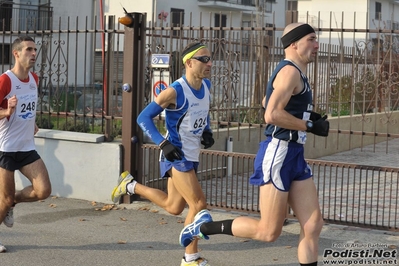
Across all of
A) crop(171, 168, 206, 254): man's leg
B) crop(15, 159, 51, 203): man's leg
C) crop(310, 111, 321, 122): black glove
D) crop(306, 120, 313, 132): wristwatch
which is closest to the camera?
crop(306, 120, 313, 132): wristwatch

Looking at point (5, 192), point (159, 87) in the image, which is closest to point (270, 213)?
point (5, 192)

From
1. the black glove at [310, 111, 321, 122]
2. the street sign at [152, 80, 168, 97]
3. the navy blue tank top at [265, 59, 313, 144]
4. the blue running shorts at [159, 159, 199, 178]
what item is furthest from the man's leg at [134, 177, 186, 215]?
the street sign at [152, 80, 168, 97]

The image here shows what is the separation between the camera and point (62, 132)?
9.75 meters

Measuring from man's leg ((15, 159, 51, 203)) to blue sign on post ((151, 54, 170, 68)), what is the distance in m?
2.76

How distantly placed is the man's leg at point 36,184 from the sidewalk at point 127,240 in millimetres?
489

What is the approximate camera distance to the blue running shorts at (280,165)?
17.3ft

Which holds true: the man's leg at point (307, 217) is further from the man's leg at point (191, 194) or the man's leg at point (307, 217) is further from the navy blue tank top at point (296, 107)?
the man's leg at point (191, 194)

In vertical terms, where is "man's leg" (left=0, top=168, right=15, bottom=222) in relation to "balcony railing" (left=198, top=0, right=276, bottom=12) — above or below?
below

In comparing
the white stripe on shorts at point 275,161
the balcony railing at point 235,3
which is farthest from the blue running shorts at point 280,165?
the balcony railing at point 235,3

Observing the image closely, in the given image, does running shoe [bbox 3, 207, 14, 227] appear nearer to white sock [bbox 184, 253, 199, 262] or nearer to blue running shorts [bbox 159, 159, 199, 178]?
blue running shorts [bbox 159, 159, 199, 178]

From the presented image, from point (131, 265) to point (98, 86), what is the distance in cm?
494

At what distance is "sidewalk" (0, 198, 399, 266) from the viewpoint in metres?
6.66

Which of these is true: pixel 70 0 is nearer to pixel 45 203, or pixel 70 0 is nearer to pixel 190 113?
pixel 45 203

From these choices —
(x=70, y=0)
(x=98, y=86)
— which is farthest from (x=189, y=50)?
(x=70, y=0)
